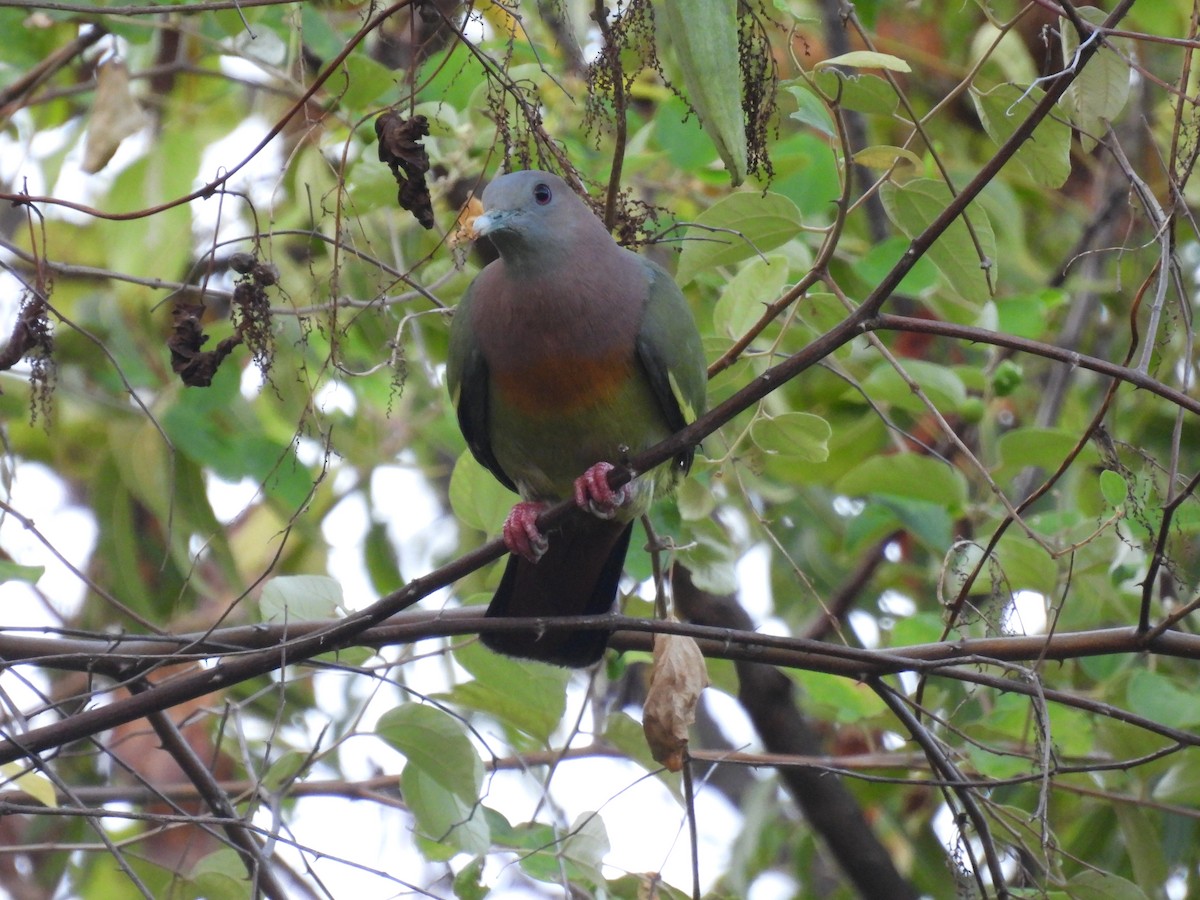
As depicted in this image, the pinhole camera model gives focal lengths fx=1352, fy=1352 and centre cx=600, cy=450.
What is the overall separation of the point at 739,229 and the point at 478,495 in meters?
0.98

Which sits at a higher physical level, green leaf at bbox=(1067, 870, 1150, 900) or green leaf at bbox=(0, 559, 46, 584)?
green leaf at bbox=(0, 559, 46, 584)

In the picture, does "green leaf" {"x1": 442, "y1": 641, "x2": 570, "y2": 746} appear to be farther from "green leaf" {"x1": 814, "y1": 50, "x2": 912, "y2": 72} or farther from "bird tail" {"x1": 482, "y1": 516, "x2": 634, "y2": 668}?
"green leaf" {"x1": 814, "y1": 50, "x2": 912, "y2": 72}

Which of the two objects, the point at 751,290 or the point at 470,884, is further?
the point at 751,290

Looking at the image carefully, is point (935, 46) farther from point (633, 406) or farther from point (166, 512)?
point (166, 512)

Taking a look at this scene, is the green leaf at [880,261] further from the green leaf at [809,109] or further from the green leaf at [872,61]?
the green leaf at [872,61]

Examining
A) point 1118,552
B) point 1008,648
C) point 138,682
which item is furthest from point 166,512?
point 1118,552

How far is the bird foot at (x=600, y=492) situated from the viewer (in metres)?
3.38

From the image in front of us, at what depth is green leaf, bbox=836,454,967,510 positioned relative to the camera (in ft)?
12.5

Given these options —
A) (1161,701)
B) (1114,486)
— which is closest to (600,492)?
(1114,486)

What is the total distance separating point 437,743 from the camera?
10.1ft

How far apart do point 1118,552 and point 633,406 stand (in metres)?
1.35

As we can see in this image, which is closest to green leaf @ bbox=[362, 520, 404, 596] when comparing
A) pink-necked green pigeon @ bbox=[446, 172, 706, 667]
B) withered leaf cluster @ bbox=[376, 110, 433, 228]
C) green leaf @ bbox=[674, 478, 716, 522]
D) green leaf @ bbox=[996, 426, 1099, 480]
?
pink-necked green pigeon @ bbox=[446, 172, 706, 667]

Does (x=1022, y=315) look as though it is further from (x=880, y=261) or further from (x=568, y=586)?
(x=568, y=586)

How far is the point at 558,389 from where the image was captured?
11.3 ft
